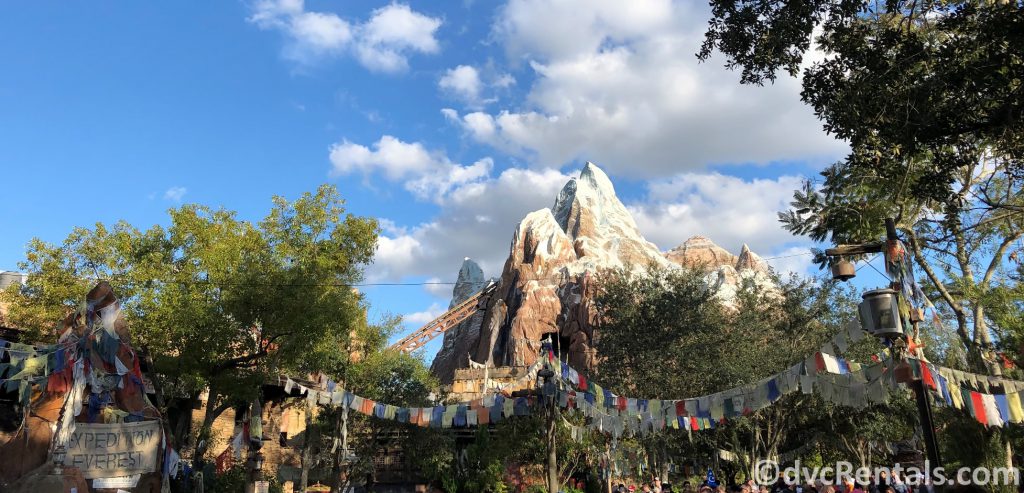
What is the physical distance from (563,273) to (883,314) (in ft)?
218

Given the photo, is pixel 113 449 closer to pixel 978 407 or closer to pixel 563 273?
pixel 978 407

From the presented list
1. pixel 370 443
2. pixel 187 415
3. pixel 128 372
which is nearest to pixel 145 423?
pixel 128 372

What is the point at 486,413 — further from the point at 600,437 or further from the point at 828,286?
the point at 828,286

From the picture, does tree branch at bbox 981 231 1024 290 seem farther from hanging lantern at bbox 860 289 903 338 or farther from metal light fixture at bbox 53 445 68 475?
metal light fixture at bbox 53 445 68 475

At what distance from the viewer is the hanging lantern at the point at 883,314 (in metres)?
7.43

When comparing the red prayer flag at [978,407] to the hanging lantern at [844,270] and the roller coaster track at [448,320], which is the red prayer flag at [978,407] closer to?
the hanging lantern at [844,270]

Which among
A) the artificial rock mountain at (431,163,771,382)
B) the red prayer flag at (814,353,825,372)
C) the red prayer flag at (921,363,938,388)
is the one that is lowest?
the red prayer flag at (921,363,938,388)

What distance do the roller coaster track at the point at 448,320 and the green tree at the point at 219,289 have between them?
4066cm

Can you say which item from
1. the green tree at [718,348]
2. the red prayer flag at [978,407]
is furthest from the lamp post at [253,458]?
the red prayer flag at [978,407]

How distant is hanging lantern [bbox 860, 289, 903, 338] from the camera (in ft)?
24.4

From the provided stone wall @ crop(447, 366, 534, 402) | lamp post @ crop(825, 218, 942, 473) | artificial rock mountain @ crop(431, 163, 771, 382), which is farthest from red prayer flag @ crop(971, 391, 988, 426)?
artificial rock mountain @ crop(431, 163, 771, 382)

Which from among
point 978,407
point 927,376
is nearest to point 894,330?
point 927,376

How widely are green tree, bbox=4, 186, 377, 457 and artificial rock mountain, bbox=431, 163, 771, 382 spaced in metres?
33.3

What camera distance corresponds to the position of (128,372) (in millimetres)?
12844
